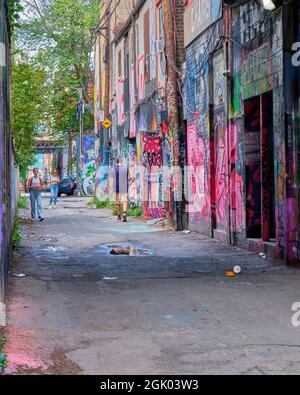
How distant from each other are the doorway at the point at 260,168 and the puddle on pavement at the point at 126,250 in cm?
203

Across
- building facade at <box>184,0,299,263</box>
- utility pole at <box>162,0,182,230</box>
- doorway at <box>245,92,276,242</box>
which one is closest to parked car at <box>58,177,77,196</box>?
utility pole at <box>162,0,182,230</box>

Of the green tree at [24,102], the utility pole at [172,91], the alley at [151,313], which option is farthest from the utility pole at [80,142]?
the alley at [151,313]

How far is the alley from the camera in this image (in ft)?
18.3

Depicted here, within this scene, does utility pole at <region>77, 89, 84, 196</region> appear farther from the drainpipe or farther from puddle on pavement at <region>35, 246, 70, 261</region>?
the drainpipe

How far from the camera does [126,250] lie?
12898mm

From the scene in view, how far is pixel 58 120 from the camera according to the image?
5344 centimetres

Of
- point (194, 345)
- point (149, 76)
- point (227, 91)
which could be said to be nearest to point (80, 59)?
point (149, 76)

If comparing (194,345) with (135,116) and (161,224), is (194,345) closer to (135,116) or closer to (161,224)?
(161,224)

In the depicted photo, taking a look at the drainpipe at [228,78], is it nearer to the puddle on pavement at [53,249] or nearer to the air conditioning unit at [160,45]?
the puddle on pavement at [53,249]

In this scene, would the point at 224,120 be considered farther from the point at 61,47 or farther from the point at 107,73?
the point at 61,47

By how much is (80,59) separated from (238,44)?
34688mm

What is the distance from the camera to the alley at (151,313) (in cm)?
557

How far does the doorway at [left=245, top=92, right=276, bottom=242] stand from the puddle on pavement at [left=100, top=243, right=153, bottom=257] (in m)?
2.03

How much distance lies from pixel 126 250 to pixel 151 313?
553cm
